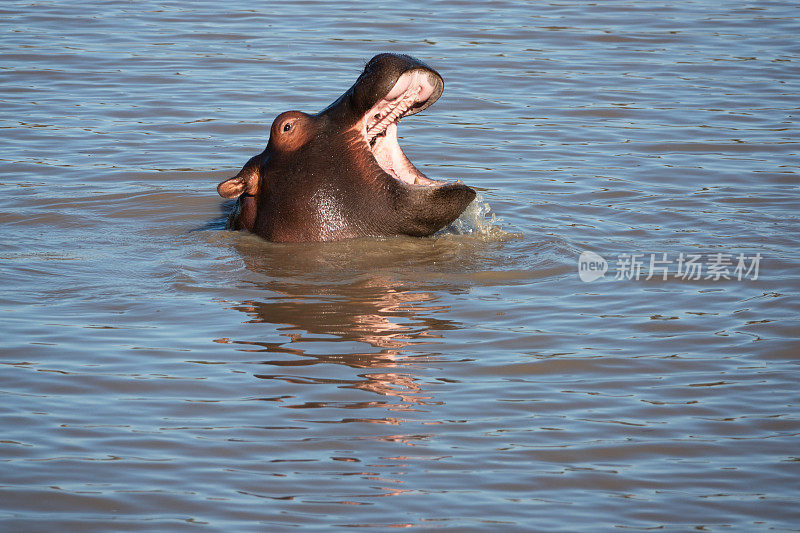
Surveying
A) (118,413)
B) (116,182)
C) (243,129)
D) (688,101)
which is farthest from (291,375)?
(688,101)

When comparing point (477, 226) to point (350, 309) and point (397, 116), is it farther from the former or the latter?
point (350, 309)

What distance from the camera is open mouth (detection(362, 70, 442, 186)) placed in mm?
7879

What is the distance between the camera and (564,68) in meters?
14.8

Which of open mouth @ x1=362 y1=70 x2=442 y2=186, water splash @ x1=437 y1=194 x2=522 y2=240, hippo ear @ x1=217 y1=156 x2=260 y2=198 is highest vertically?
open mouth @ x1=362 y1=70 x2=442 y2=186

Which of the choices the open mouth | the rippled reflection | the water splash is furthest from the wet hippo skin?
the water splash

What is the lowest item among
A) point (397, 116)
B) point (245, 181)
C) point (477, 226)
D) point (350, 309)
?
point (350, 309)

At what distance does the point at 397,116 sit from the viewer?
8156 millimetres

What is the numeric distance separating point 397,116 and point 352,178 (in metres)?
0.53

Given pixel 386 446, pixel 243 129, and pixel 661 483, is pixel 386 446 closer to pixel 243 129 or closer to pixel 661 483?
pixel 661 483

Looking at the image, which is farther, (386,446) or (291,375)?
(291,375)

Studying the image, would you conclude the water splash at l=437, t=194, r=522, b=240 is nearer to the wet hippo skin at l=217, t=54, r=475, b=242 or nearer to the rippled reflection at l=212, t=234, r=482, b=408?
the rippled reflection at l=212, t=234, r=482, b=408

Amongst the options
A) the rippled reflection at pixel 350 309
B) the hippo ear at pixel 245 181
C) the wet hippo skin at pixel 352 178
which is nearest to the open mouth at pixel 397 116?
the wet hippo skin at pixel 352 178

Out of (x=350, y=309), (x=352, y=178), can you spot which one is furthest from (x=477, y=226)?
(x=350, y=309)

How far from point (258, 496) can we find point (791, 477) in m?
2.30
